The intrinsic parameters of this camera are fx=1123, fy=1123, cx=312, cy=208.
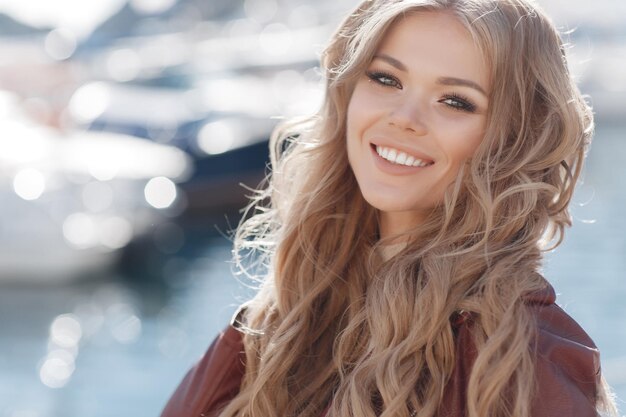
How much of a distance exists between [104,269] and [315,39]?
1281 cm

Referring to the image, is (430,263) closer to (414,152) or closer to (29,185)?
(414,152)

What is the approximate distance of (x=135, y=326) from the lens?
1100 centimetres

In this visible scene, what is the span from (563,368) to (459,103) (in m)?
0.60

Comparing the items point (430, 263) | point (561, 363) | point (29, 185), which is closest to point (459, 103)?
point (430, 263)

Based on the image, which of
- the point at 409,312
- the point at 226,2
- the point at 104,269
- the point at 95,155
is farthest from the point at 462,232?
the point at 226,2

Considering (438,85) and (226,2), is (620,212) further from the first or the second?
(226,2)

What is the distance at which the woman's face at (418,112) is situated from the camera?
2250mm

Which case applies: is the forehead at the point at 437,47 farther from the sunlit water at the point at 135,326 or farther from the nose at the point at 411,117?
the sunlit water at the point at 135,326

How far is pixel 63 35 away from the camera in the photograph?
901 inches

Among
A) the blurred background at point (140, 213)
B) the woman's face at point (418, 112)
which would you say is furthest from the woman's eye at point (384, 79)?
the blurred background at point (140, 213)

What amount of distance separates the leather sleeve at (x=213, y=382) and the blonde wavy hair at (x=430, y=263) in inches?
1.6

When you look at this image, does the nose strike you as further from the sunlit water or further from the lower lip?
the sunlit water

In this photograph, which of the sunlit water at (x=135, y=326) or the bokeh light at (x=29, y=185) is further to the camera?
the bokeh light at (x=29, y=185)

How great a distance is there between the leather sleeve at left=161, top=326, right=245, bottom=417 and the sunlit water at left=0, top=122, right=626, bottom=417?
4.96m
